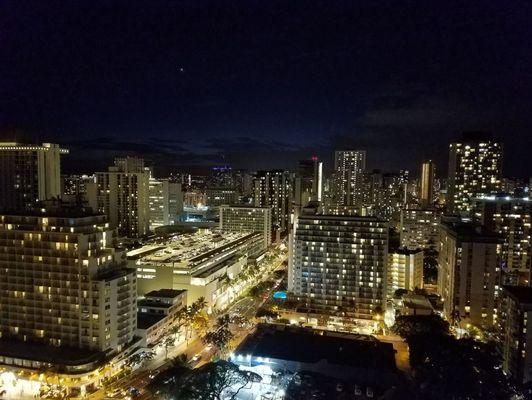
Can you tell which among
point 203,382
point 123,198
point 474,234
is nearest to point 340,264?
point 474,234

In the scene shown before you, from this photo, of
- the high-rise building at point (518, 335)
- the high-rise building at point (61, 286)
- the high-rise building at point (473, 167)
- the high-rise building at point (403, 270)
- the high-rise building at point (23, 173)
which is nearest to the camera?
the high-rise building at point (518, 335)

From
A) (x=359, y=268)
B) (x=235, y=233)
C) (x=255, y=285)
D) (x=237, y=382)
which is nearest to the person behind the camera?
(x=237, y=382)

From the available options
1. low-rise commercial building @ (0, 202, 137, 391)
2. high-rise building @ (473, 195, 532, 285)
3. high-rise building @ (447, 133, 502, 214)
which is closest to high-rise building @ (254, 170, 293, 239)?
high-rise building @ (447, 133, 502, 214)

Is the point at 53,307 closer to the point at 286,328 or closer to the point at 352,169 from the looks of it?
the point at 286,328

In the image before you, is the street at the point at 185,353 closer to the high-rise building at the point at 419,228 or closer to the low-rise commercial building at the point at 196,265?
the low-rise commercial building at the point at 196,265

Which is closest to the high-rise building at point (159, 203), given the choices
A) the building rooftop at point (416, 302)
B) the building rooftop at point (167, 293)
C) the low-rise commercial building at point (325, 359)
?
the building rooftop at point (167, 293)

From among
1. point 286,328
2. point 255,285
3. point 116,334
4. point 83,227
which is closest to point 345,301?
point 286,328

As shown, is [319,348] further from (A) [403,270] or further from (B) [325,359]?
(A) [403,270]
